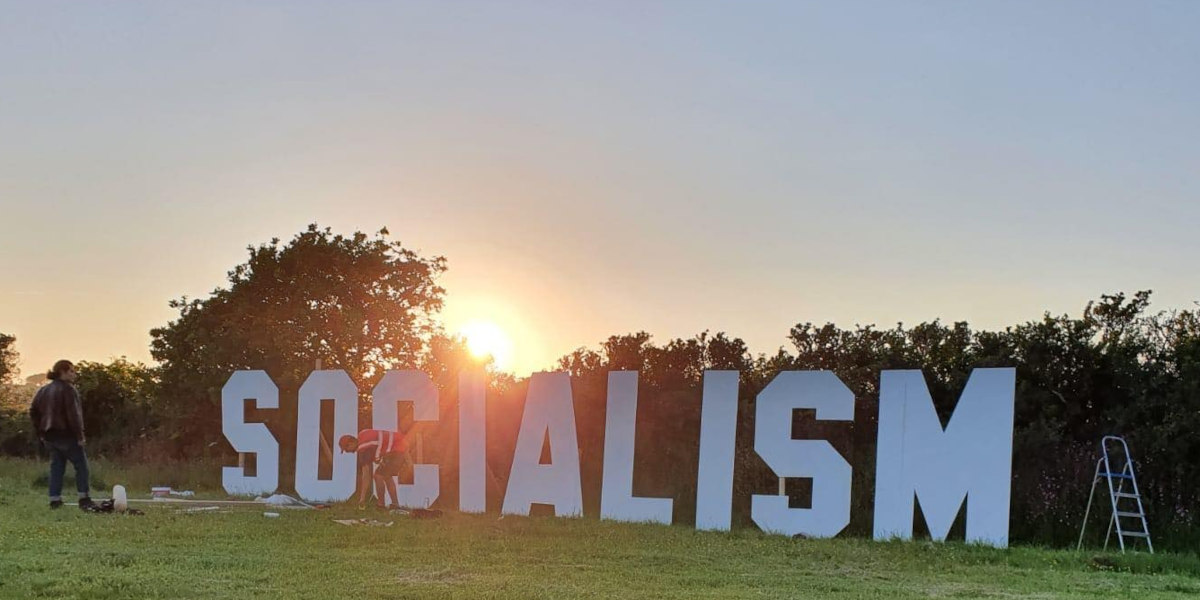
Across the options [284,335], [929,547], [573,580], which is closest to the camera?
[573,580]

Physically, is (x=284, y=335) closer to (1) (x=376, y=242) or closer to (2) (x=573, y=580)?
(1) (x=376, y=242)

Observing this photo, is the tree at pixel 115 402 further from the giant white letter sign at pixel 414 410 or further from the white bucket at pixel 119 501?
the white bucket at pixel 119 501

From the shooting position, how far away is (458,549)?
10.7 m

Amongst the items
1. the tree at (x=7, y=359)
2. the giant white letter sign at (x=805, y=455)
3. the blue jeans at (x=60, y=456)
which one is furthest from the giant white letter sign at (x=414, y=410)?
the tree at (x=7, y=359)

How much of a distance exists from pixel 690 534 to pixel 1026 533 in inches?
165

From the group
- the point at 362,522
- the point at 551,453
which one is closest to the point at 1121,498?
the point at 551,453

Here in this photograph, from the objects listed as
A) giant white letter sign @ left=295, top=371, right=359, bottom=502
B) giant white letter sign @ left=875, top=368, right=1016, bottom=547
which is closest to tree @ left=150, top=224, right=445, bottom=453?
giant white letter sign @ left=295, top=371, right=359, bottom=502

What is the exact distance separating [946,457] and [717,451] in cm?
294

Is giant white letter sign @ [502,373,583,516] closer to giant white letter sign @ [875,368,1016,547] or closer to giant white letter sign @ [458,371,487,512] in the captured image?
giant white letter sign @ [458,371,487,512]

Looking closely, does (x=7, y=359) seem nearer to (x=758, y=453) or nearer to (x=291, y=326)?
(x=291, y=326)

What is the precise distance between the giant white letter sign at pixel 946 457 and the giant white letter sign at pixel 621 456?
3074mm

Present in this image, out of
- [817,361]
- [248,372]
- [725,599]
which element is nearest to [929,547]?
[725,599]

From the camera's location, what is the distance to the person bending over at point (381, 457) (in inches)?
626

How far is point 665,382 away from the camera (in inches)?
768
